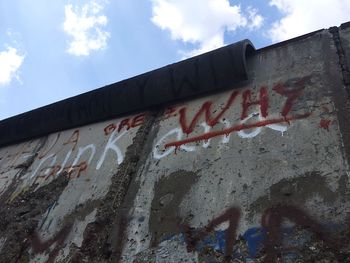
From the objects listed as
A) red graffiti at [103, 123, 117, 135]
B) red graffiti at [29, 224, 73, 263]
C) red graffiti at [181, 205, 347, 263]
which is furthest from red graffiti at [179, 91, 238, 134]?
red graffiti at [29, 224, 73, 263]

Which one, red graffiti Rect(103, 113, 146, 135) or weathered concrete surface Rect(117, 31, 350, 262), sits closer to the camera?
weathered concrete surface Rect(117, 31, 350, 262)

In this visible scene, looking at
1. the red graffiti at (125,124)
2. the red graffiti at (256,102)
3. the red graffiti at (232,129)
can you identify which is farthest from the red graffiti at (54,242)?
the red graffiti at (256,102)

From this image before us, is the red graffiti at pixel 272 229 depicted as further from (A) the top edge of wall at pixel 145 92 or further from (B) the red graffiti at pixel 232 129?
(A) the top edge of wall at pixel 145 92

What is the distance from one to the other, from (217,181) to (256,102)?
2.17 feet

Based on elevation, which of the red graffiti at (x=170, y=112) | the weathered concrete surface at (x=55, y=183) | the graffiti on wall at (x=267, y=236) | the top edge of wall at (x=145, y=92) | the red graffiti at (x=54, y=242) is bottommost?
the graffiti on wall at (x=267, y=236)

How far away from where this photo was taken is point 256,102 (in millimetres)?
2480

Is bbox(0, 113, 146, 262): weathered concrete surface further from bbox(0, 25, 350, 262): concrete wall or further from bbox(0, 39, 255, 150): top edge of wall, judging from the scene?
bbox(0, 39, 255, 150): top edge of wall

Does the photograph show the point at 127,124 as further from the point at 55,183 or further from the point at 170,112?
the point at 55,183

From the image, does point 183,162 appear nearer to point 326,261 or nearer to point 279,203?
point 279,203

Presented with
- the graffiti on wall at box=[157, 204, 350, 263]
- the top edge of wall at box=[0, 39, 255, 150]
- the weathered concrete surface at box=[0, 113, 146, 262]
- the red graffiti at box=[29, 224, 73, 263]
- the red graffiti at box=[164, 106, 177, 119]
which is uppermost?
the top edge of wall at box=[0, 39, 255, 150]

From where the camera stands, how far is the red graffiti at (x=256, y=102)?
239 cm

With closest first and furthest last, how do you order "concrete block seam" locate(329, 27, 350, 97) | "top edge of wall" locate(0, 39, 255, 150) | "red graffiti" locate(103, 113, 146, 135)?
1. "concrete block seam" locate(329, 27, 350, 97)
2. "top edge of wall" locate(0, 39, 255, 150)
3. "red graffiti" locate(103, 113, 146, 135)

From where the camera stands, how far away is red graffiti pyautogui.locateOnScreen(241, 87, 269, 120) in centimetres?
239

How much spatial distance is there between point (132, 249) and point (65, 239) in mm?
536
